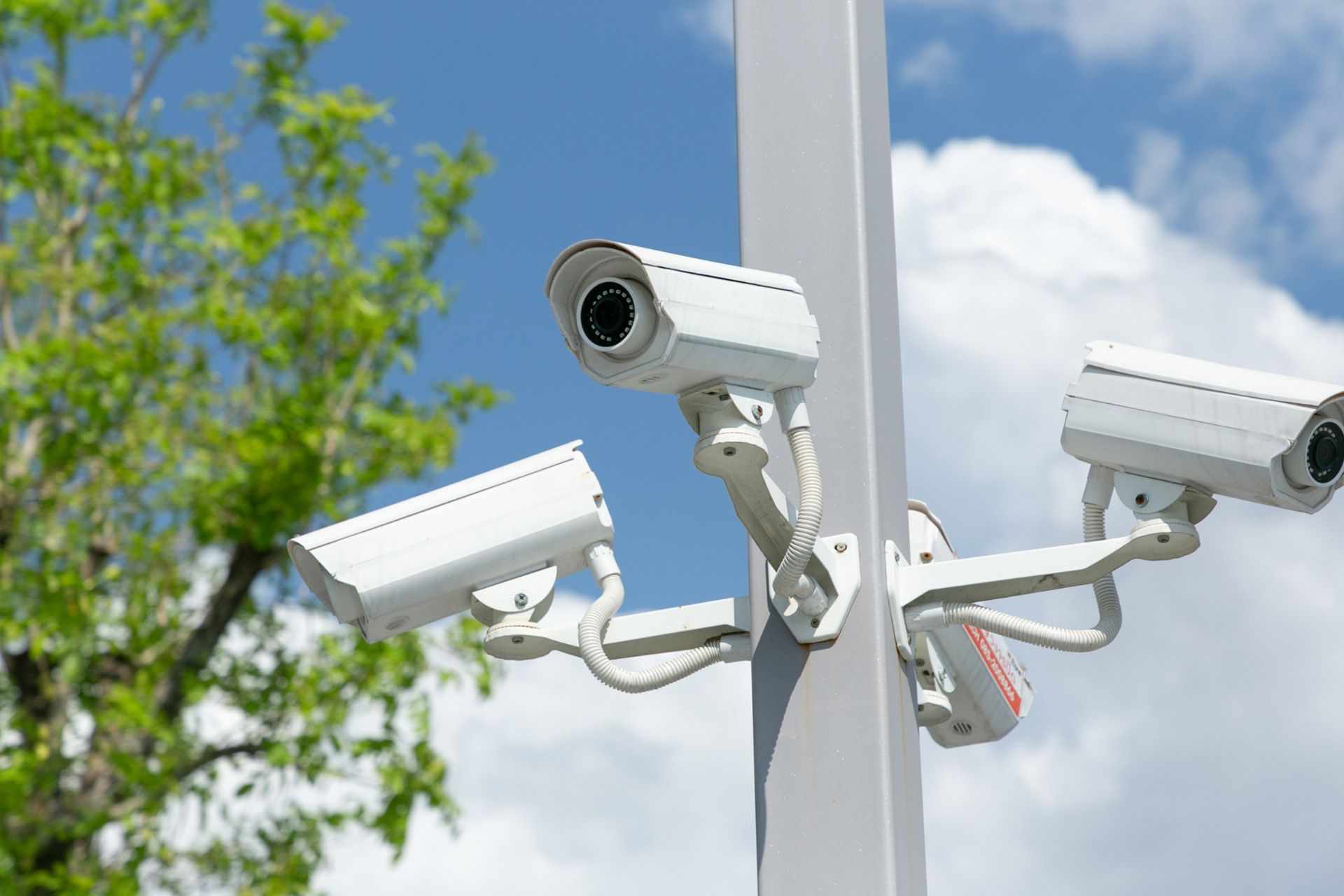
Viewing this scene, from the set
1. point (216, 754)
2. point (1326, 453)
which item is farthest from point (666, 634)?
point (216, 754)

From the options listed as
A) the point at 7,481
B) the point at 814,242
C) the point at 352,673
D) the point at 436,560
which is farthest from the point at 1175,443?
the point at 7,481

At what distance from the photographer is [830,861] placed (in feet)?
5.41

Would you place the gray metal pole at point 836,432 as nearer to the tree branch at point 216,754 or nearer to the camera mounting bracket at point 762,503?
the camera mounting bracket at point 762,503

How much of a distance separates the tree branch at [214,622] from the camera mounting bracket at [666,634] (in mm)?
4452

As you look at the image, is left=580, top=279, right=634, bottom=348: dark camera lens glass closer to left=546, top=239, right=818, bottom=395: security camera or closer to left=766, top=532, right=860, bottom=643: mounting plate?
left=546, top=239, right=818, bottom=395: security camera

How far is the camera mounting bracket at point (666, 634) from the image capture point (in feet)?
5.84

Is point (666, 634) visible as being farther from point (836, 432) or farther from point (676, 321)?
point (676, 321)

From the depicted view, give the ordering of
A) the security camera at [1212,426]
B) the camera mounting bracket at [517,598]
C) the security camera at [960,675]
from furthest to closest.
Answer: the security camera at [960,675] → the camera mounting bracket at [517,598] → the security camera at [1212,426]

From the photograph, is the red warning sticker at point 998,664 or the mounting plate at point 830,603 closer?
the mounting plate at point 830,603

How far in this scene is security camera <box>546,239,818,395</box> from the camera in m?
1.50

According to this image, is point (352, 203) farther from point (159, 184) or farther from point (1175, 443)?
point (1175, 443)

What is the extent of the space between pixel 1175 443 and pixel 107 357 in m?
A: 4.75

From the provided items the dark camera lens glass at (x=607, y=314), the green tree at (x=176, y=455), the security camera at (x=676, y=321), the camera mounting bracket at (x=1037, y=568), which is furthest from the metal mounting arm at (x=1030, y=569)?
the green tree at (x=176, y=455)

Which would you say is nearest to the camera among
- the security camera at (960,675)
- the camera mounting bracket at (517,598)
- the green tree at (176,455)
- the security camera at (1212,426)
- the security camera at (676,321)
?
the security camera at (676,321)
